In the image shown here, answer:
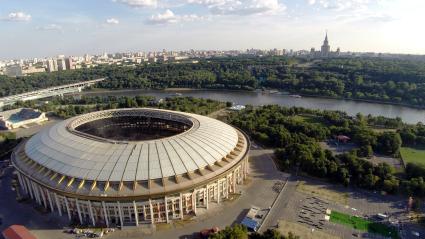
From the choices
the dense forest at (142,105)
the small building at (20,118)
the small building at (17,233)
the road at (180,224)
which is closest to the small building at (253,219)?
the road at (180,224)

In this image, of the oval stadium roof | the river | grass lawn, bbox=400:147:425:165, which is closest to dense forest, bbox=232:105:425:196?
grass lawn, bbox=400:147:425:165

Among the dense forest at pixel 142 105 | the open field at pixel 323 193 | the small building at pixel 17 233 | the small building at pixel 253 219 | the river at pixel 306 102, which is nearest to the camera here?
the small building at pixel 17 233

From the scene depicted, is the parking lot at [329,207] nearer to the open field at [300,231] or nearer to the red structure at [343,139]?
the open field at [300,231]

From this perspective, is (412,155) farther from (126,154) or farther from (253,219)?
(126,154)

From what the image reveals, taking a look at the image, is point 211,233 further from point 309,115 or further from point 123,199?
point 309,115

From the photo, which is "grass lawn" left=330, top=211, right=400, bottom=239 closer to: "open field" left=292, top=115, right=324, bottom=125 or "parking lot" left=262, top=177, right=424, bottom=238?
"parking lot" left=262, top=177, right=424, bottom=238

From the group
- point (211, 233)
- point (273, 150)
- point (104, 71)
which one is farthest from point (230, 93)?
point (211, 233)

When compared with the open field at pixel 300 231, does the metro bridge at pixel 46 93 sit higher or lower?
higher

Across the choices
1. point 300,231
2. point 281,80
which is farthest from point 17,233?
point 281,80
